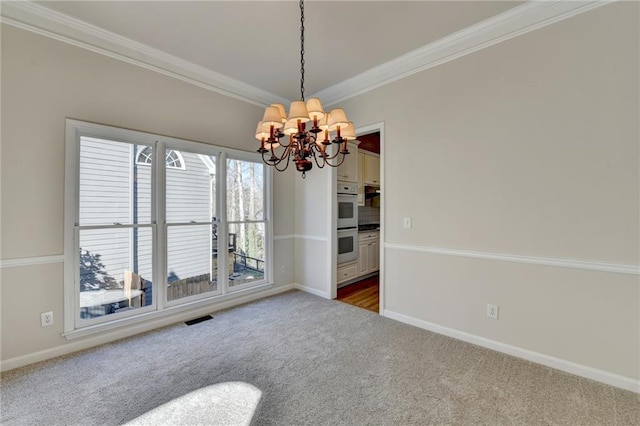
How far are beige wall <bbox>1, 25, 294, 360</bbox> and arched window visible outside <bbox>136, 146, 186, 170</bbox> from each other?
0.92ft

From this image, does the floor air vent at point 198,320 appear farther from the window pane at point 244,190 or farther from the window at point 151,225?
the window pane at point 244,190

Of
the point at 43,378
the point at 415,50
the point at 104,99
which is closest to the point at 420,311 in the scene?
the point at 415,50

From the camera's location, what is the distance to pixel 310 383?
2016mm

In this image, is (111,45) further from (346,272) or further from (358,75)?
(346,272)

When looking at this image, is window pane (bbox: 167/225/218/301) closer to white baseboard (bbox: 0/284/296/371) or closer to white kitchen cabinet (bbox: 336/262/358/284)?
white baseboard (bbox: 0/284/296/371)

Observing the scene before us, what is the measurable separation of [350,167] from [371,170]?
33.8 inches

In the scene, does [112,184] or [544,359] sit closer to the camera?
[544,359]

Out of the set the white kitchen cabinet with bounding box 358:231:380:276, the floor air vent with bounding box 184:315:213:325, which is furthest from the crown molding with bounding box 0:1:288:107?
the white kitchen cabinet with bounding box 358:231:380:276

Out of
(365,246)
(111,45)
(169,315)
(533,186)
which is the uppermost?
(111,45)

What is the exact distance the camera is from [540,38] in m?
2.26

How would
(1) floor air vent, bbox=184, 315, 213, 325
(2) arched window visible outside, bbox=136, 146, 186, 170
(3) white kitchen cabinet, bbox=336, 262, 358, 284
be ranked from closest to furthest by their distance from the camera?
1. (2) arched window visible outside, bbox=136, 146, 186, 170
2. (1) floor air vent, bbox=184, 315, 213, 325
3. (3) white kitchen cabinet, bbox=336, 262, 358, 284

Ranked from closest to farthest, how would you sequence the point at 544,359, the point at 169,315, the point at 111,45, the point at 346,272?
the point at 544,359 < the point at 111,45 < the point at 169,315 < the point at 346,272

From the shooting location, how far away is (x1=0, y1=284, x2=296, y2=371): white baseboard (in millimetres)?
2232

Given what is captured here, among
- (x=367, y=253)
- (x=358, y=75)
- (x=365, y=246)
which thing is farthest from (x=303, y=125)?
(x=367, y=253)
